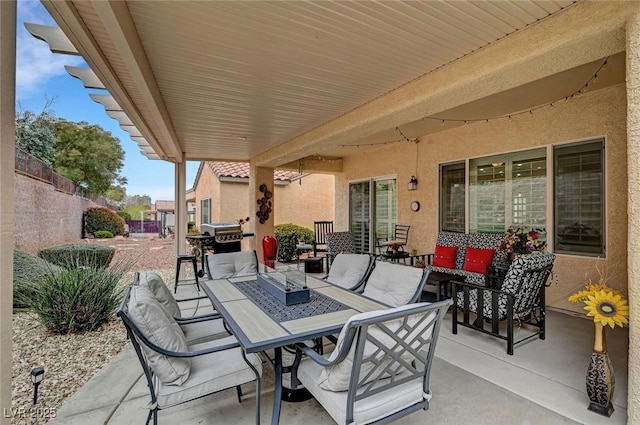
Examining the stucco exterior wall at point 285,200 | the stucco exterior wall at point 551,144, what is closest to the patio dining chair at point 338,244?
the stucco exterior wall at point 551,144

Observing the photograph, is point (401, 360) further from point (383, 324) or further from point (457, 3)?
point (457, 3)

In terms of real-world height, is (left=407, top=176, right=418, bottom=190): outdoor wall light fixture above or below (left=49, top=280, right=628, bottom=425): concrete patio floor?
above

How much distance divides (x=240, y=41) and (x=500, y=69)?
215 cm

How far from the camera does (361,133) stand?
14.6ft

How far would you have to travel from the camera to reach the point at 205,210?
44.4 ft

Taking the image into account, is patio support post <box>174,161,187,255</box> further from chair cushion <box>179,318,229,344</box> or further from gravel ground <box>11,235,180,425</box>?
chair cushion <box>179,318,229,344</box>

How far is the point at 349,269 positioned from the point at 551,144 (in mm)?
3759

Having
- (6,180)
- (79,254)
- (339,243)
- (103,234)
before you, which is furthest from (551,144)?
(103,234)

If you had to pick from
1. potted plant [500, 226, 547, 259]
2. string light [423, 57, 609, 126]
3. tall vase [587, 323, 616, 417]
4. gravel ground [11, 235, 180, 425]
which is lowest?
gravel ground [11, 235, 180, 425]

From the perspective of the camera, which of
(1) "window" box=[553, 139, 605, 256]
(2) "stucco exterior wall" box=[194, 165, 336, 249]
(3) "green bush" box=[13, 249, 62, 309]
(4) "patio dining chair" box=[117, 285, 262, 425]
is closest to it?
(4) "patio dining chair" box=[117, 285, 262, 425]

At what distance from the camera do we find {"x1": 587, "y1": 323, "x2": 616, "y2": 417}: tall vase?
2176 millimetres

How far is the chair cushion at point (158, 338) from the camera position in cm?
181

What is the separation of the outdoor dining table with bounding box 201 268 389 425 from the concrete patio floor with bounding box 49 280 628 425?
0.57 metres

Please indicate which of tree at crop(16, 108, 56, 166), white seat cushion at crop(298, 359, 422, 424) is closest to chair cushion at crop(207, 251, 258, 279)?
white seat cushion at crop(298, 359, 422, 424)
